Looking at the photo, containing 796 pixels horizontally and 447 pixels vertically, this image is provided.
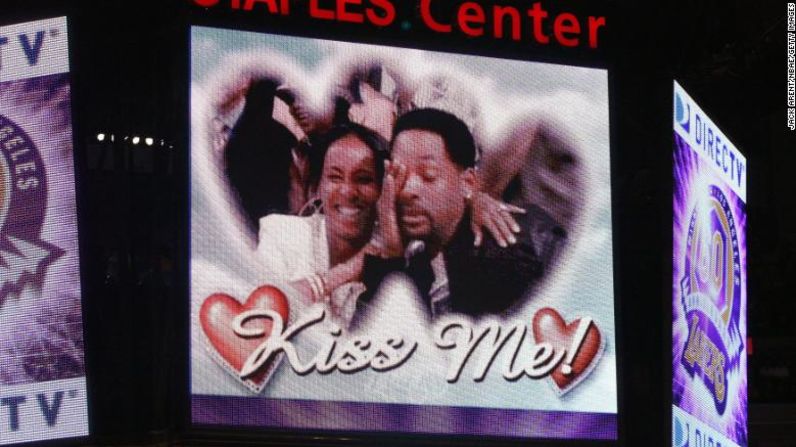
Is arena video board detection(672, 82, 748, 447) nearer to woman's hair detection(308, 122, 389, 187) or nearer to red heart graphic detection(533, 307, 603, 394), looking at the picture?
red heart graphic detection(533, 307, 603, 394)

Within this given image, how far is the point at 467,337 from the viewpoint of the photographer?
5.65 metres

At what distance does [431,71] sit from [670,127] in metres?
1.12

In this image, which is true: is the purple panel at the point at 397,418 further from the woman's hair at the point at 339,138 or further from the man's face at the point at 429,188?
the woman's hair at the point at 339,138

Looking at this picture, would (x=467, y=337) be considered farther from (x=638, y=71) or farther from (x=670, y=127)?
(x=638, y=71)

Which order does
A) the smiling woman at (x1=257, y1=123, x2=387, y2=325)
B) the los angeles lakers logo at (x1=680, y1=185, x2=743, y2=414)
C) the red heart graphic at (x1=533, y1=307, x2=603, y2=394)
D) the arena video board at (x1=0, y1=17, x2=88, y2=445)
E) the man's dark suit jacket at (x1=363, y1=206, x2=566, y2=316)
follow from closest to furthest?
1. the arena video board at (x1=0, y1=17, x2=88, y2=445)
2. the smiling woman at (x1=257, y1=123, x2=387, y2=325)
3. the man's dark suit jacket at (x1=363, y1=206, x2=566, y2=316)
4. the red heart graphic at (x1=533, y1=307, x2=603, y2=394)
5. the los angeles lakers logo at (x1=680, y1=185, x2=743, y2=414)

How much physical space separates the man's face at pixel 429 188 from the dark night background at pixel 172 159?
2.73 ft

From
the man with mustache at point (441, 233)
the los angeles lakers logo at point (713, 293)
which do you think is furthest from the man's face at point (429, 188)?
the los angeles lakers logo at point (713, 293)

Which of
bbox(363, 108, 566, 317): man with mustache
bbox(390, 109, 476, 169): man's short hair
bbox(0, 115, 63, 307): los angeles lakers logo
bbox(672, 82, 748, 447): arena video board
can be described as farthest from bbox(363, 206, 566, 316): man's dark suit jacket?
bbox(0, 115, 63, 307): los angeles lakers logo

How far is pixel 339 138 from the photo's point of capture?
556cm

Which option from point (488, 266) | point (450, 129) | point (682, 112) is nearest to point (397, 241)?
point (488, 266)

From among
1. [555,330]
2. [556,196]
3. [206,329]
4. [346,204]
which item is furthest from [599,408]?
[206,329]

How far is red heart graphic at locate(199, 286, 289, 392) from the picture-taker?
5277 millimetres

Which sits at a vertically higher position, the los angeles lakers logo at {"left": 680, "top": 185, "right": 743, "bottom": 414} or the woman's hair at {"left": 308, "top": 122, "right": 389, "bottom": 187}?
the woman's hair at {"left": 308, "top": 122, "right": 389, "bottom": 187}

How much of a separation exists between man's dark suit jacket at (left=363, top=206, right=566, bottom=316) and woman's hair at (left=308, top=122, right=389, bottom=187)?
17.0 inches
